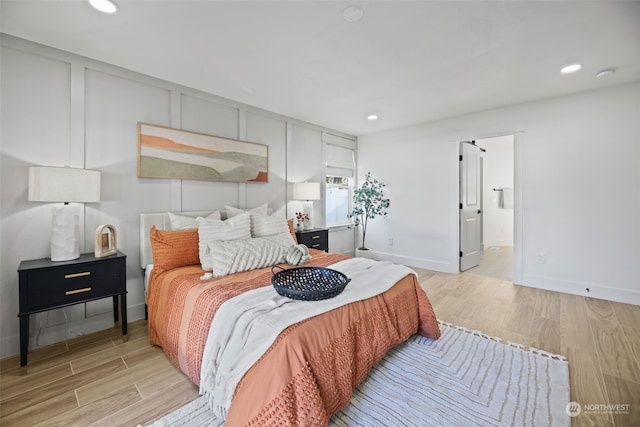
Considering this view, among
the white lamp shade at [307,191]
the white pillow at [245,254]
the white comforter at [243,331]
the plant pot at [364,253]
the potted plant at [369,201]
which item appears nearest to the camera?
the white comforter at [243,331]

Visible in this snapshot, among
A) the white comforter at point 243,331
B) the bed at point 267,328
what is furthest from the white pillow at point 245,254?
the white comforter at point 243,331

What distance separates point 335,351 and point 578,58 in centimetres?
337

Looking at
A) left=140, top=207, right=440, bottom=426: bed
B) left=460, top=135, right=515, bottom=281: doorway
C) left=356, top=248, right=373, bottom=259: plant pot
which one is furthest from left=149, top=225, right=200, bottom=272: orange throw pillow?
left=460, top=135, right=515, bottom=281: doorway

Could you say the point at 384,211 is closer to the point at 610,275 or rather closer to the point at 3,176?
the point at 610,275

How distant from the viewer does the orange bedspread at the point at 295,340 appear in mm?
1204

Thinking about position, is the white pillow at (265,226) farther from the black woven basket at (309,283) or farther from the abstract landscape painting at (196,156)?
the black woven basket at (309,283)

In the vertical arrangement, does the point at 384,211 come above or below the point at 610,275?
above

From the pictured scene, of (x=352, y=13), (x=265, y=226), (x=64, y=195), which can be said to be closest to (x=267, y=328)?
(x=265, y=226)

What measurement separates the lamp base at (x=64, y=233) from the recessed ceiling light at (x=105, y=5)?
1490 millimetres

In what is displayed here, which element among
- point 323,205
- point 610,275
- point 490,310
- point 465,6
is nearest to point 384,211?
point 323,205

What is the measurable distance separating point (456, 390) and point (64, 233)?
3118 mm

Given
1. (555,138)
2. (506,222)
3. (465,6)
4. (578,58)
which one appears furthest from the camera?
(506,222)

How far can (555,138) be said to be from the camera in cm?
345

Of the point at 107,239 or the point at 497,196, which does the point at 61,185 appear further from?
the point at 497,196
